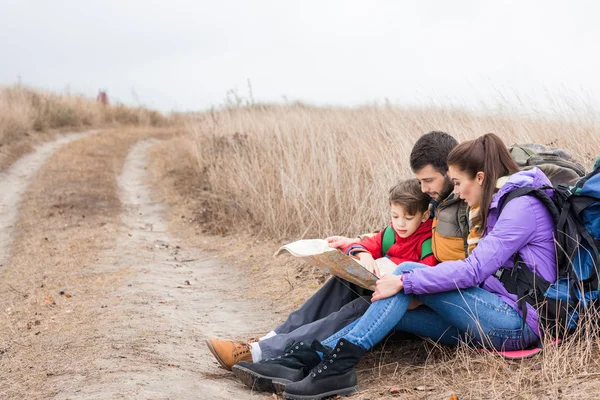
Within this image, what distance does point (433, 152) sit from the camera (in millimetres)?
3658

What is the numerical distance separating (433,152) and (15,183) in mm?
12054

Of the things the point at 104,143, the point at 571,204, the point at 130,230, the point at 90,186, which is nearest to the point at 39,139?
the point at 104,143

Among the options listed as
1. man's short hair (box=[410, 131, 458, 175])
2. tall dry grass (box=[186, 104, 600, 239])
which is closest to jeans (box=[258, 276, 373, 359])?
man's short hair (box=[410, 131, 458, 175])

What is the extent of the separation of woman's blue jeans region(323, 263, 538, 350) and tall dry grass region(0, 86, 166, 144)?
15.7 metres

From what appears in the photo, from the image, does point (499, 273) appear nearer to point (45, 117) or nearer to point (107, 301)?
point (107, 301)

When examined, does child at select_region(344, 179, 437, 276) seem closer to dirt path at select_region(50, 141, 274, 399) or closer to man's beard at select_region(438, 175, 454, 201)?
man's beard at select_region(438, 175, 454, 201)

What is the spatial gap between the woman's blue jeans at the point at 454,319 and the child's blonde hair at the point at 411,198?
566mm

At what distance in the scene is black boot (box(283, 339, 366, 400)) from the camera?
3.18 m

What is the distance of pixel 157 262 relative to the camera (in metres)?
7.78

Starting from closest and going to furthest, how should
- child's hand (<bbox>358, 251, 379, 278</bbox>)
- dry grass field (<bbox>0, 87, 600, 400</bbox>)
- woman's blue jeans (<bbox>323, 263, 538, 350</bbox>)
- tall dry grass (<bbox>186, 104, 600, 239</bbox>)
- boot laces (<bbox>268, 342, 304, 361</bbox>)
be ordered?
→ woman's blue jeans (<bbox>323, 263, 538, 350</bbox>)
dry grass field (<bbox>0, 87, 600, 400</bbox>)
boot laces (<bbox>268, 342, 304, 361</bbox>)
child's hand (<bbox>358, 251, 379, 278</bbox>)
tall dry grass (<bbox>186, 104, 600, 239</bbox>)

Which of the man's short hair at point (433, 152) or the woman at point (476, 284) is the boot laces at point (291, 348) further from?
the man's short hair at point (433, 152)

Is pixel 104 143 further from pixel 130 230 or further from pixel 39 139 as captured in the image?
pixel 130 230

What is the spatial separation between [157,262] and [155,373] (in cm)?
431

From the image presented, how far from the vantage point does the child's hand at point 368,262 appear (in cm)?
361
